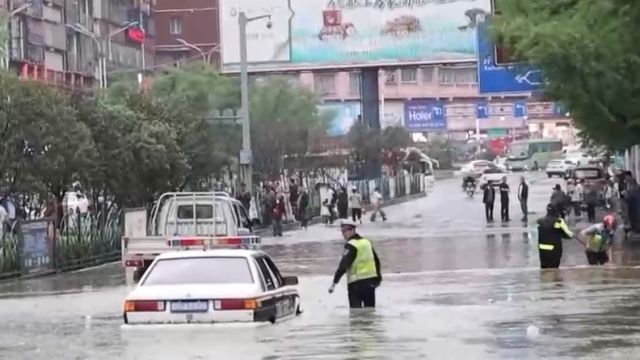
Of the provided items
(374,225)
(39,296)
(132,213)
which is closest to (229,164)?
(374,225)

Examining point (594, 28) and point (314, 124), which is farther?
point (314, 124)

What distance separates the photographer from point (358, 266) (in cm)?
2045

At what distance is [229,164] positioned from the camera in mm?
55375

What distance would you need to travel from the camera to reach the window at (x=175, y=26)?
12256 centimetres

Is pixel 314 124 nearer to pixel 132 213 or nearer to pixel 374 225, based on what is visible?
pixel 374 225

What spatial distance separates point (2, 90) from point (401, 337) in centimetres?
2299

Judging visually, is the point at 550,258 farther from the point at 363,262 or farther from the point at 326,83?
the point at 326,83

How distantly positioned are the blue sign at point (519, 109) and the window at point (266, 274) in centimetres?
9359

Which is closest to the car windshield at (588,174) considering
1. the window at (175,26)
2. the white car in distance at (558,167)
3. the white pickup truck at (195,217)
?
the white car in distance at (558,167)

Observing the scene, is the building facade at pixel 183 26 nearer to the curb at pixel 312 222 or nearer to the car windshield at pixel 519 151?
the car windshield at pixel 519 151

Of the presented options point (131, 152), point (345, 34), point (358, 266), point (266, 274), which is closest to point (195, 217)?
point (131, 152)

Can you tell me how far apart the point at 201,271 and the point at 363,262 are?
3.15 metres

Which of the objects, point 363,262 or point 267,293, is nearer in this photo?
point 267,293

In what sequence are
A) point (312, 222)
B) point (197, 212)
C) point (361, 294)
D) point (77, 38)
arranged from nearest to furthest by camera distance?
point (361, 294)
point (197, 212)
point (312, 222)
point (77, 38)
